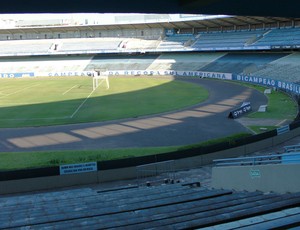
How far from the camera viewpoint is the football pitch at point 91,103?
35.5 metres

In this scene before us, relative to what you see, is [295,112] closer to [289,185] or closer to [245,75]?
[289,185]

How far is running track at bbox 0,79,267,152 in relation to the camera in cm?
2616

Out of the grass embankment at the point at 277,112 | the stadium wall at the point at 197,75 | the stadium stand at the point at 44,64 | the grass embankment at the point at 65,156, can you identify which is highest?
the stadium stand at the point at 44,64

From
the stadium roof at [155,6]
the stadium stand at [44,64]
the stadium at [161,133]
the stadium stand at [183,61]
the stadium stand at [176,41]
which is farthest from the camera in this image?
the stadium stand at [44,64]

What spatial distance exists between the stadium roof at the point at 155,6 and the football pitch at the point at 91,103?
25.7 m

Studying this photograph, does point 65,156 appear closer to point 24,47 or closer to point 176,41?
point 176,41

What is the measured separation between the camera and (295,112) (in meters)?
35.7

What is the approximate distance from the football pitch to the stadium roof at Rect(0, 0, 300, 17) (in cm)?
2567

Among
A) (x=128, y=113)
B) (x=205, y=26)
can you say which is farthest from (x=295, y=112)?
(x=205, y=26)

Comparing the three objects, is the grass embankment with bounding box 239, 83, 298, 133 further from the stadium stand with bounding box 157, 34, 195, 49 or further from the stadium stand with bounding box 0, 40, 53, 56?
the stadium stand with bounding box 0, 40, 53, 56

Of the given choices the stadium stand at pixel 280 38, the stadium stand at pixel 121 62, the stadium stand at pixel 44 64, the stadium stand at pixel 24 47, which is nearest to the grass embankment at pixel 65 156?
the stadium stand at pixel 280 38

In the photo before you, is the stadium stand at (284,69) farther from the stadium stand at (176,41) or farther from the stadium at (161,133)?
the stadium stand at (176,41)

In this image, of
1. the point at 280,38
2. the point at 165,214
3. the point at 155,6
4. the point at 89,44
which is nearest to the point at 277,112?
the point at 155,6

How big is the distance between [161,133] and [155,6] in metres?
20.5
